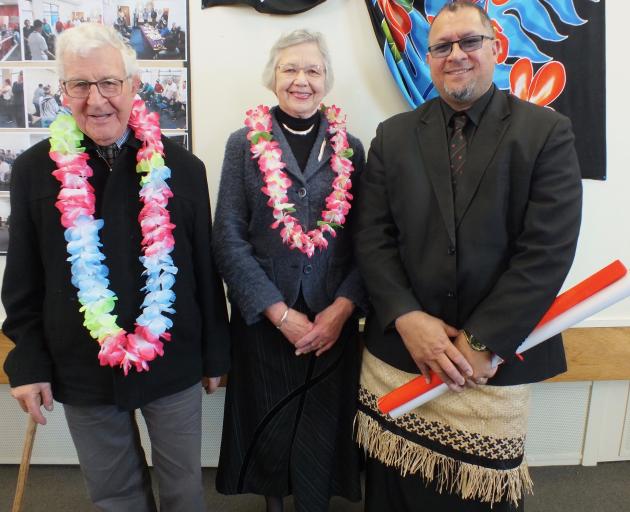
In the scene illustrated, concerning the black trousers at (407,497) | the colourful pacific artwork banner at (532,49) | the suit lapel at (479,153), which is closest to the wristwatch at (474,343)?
the suit lapel at (479,153)

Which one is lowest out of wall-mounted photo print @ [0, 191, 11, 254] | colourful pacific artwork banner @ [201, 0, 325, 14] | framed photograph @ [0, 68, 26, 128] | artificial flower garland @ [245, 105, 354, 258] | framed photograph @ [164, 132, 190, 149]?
wall-mounted photo print @ [0, 191, 11, 254]

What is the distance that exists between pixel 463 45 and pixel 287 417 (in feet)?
4.12

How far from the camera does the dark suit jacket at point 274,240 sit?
1.54m

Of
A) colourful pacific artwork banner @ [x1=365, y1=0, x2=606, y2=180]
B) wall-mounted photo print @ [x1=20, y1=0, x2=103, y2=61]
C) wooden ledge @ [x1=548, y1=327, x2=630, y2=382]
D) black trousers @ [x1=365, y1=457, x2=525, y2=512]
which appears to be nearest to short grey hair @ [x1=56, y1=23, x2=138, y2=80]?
wall-mounted photo print @ [x1=20, y1=0, x2=103, y2=61]

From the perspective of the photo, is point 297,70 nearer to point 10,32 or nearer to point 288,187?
point 288,187

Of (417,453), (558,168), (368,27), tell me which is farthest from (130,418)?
(368,27)

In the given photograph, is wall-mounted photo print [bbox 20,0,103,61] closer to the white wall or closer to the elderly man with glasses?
the white wall

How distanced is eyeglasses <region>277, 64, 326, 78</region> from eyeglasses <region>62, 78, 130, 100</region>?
0.52m

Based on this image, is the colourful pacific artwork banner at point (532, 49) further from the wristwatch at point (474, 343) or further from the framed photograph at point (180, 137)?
the wristwatch at point (474, 343)

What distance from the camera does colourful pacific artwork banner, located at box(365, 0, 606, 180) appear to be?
189cm

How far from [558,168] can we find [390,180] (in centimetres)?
43

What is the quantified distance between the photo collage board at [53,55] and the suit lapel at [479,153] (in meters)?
1.17

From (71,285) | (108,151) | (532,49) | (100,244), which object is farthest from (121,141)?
(532,49)

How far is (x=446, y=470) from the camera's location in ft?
4.74
